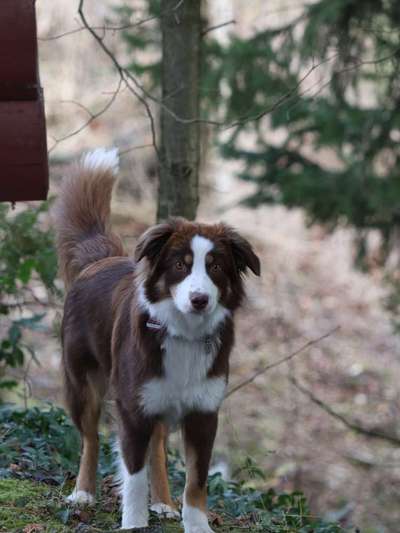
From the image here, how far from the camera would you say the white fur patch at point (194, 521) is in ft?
14.5

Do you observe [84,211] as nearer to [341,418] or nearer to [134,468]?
[134,468]

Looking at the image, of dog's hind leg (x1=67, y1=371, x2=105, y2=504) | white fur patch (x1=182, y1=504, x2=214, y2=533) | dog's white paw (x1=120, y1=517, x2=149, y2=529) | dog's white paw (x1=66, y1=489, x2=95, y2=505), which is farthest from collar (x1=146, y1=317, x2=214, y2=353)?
dog's white paw (x1=66, y1=489, x2=95, y2=505)

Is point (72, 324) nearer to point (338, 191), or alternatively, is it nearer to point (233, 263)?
point (233, 263)

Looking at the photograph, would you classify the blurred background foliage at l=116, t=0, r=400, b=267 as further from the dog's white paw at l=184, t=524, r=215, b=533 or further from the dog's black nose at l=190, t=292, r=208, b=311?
the dog's white paw at l=184, t=524, r=215, b=533

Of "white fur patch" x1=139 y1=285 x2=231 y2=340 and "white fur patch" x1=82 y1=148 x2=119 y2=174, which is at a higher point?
"white fur patch" x1=82 y1=148 x2=119 y2=174

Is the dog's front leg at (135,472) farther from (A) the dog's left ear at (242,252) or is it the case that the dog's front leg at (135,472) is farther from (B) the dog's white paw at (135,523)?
(A) the dog's left ear at (242,252)

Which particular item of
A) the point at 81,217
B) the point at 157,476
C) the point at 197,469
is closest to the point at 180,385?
the point at 197,469

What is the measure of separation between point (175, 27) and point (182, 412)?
3024 mm

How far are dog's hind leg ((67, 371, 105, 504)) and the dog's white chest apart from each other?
0.88 m

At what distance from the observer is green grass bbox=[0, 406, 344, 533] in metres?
4.56

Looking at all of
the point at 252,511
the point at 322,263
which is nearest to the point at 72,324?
the point at 252,511

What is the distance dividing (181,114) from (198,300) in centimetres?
262

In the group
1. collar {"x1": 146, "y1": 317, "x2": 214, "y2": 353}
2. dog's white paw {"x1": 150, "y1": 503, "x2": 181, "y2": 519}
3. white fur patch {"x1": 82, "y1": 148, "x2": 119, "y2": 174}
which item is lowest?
dog's white paw {"x1": 150, "y1": 503, "x2": 181, "y2": 519}

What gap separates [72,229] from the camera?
561 centimetres
